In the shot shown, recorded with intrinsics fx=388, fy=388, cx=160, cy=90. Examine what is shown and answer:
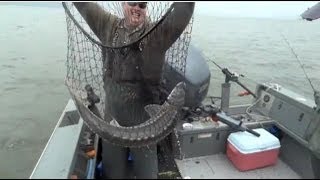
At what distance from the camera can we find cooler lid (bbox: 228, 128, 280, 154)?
327 centimetres

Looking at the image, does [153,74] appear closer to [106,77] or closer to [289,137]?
[106,77]

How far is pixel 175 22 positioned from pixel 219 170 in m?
1.33

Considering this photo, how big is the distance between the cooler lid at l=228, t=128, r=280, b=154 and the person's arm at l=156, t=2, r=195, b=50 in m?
1.07

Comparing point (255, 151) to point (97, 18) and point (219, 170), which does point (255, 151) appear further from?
point (97, 18)

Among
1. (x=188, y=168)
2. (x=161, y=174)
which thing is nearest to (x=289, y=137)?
(x=188, y=168)

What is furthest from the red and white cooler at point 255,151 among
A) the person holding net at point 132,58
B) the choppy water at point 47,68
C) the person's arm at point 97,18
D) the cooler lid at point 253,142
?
the choppy water at point 47,68

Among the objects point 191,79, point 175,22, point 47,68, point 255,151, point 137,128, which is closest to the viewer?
point 137,128

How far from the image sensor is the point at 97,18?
3.45m

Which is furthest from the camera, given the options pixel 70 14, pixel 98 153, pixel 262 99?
pixel 262 99

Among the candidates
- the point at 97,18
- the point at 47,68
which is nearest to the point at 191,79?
the point at 97,18

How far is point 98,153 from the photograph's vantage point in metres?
2.91

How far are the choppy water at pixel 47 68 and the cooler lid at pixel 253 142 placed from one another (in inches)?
91.4

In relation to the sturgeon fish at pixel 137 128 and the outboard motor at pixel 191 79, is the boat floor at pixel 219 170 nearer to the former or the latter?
the sturgeon fish at pixel 137 128

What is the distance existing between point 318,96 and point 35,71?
8734 millimetres
